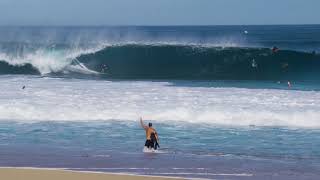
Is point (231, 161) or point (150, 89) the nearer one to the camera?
point (231, 161)

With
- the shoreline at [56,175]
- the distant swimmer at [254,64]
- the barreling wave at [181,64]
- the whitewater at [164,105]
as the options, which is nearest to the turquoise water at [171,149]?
the shoreline at [56,175]

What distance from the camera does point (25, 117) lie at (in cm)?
1817

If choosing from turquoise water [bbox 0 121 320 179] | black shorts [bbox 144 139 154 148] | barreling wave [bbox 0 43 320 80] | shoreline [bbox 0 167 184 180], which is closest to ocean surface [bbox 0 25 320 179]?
turquoise water [bbox 0 121 320 179]

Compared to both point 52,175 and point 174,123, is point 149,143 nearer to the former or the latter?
point 52,175

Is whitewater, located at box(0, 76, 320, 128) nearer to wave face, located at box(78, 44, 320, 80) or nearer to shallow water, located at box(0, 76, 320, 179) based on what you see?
shallow water, located at box(0, 76, 320, 179)

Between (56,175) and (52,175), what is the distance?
0.19 ft

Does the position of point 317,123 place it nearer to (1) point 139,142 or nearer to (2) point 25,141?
(1) point 139,142

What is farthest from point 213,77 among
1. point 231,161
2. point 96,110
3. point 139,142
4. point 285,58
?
point 231,161

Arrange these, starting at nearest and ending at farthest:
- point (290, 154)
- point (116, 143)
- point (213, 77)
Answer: point (290, 154)
point (116, 143)
point (213, 77)

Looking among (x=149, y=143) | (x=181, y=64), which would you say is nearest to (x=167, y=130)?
(x=149, y=143)

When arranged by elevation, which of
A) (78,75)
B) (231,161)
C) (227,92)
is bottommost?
(231,161)

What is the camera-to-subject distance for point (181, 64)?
109 ft

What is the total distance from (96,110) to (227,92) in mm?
4972

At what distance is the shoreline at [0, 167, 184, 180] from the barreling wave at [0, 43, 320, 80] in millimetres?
19800
